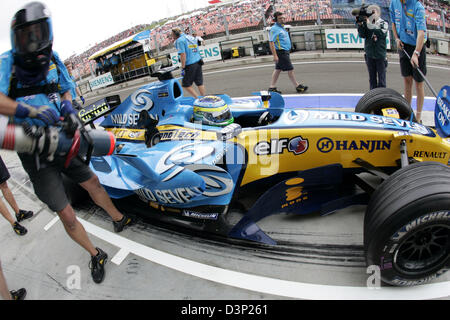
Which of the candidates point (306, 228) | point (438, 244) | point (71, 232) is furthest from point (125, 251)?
point (438, 244)

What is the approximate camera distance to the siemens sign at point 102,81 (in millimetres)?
16328

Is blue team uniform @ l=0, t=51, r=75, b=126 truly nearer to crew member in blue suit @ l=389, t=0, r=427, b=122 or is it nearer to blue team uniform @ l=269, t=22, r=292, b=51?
crew member in blue suit @ l=389, t=0, r=427, b=122

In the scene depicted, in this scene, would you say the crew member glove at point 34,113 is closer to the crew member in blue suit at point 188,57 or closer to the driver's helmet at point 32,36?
the driver's helmet at point 32,36

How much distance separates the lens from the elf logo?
3.13 meters

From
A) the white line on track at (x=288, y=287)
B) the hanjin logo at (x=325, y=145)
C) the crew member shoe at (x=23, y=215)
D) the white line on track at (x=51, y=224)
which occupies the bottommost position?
the white line on track at (x=288, y=287)

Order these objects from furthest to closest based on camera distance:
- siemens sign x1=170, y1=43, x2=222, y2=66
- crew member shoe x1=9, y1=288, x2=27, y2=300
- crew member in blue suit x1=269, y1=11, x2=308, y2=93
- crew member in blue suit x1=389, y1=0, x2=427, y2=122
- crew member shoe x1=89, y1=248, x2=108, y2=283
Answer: siemens sign x1=170, y1=43, x2=222, y2=66 → crew member in blue suit x1=269, y1=11, x2=308, y2=93 → crew member in blue suit x1=389, y1=0, x2=427, y2=122 → crew member shoe x1=89, y1=248, x2=108, y2=283 → crew member shoe x1=9, y1=288, x2=27, y2=300

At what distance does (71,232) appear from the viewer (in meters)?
2.87

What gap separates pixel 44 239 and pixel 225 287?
2.49m

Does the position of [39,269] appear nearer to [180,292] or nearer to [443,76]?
[180,292]

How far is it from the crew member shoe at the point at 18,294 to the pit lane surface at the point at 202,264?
69 millimetres

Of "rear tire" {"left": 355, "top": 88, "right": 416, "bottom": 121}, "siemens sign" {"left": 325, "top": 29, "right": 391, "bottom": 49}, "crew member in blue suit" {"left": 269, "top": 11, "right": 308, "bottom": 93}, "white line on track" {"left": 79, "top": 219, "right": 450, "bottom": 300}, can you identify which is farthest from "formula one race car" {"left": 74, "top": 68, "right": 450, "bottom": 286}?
"siemens sign" {"left": 325, "top": 29, "right": 391, "bottom": 49}

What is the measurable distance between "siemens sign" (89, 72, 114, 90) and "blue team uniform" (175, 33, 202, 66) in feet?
34.8

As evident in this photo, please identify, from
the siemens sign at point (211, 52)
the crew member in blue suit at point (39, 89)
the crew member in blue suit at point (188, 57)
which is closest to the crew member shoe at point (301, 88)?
the crew member in blue suit at point (188, 57)

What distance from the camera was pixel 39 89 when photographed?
2.51 m
